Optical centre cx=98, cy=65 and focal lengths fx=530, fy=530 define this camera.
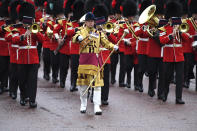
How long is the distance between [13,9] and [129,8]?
3048 millimetres

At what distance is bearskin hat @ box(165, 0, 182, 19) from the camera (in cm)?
1035

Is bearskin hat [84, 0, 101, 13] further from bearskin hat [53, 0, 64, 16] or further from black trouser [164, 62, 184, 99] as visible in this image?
black trouser [164, 62, 184, 99]

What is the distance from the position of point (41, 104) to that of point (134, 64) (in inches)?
115

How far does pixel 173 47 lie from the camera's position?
397 inches

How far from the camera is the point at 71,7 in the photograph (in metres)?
12.3

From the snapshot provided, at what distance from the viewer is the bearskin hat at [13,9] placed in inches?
408

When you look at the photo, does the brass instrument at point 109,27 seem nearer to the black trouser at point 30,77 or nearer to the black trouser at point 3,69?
the black trouser at point 30,77

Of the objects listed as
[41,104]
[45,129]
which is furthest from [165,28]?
[45,129]

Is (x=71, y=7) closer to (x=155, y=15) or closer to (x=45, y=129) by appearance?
(x=155, y=15)

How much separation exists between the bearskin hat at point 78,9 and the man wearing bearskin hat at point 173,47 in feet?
7.52

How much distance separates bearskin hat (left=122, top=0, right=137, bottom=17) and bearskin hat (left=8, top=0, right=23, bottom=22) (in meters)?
2.74

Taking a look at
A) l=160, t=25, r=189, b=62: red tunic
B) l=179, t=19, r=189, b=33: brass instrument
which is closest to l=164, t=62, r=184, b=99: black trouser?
l=160, t=25, r=189, b=62: red tunic

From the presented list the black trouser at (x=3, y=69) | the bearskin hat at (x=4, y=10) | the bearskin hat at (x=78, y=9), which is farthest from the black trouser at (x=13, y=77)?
the bearskin hat at (x=78, y=9)

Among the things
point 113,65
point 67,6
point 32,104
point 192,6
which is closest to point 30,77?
point 32,104
